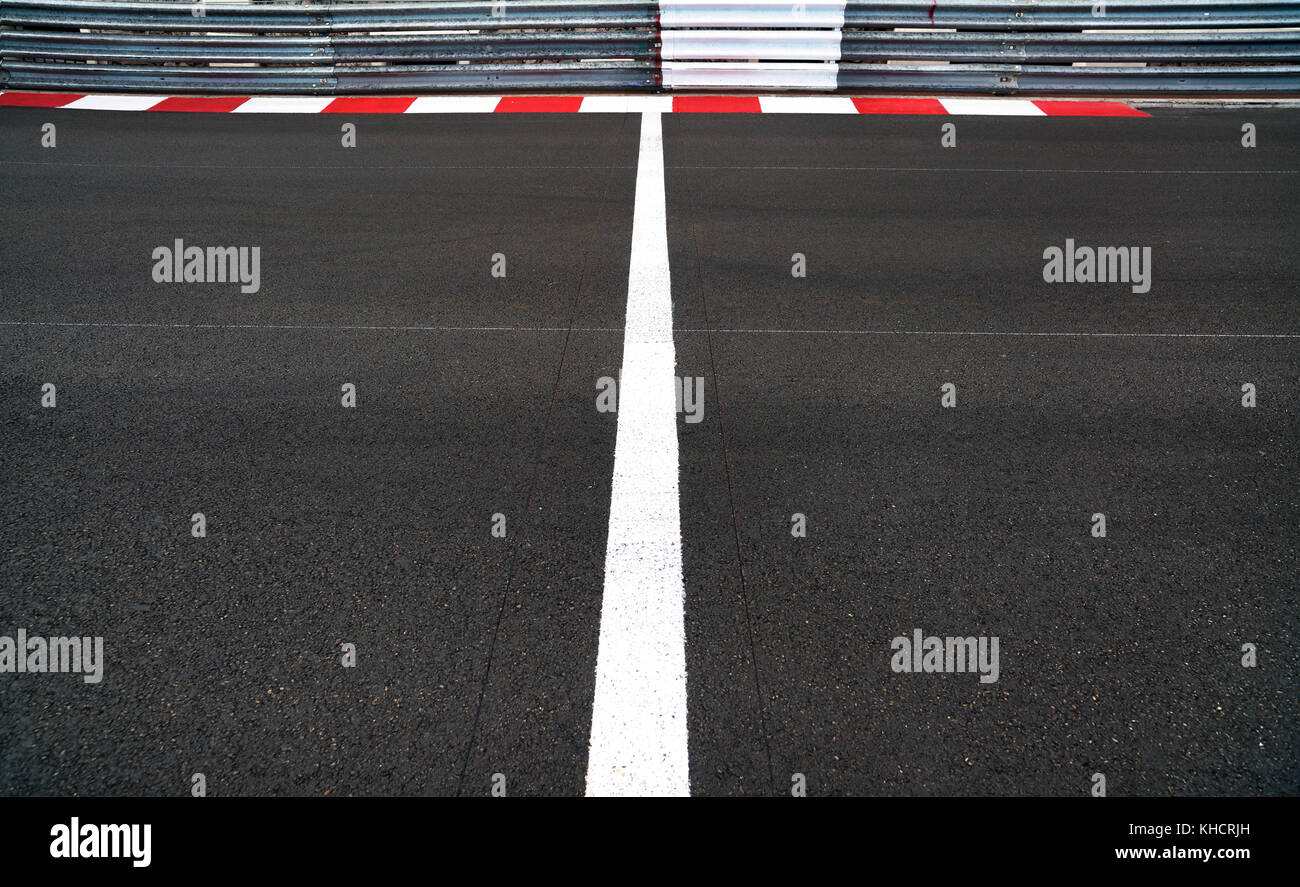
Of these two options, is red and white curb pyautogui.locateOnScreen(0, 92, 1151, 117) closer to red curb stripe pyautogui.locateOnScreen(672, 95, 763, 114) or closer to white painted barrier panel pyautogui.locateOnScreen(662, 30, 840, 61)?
red curb stripe pyautogui.locateOnScreen(672, 95, 763, 114)

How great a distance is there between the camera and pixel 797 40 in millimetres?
13375

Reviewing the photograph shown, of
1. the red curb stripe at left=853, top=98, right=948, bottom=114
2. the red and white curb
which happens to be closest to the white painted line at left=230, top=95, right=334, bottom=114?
the red and white curb

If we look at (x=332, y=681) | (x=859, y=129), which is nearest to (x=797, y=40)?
(x=859, y=129)

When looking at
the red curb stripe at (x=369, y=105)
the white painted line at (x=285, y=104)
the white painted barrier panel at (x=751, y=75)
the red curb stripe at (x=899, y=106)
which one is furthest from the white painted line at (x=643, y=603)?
the white painted line at (x=285, y=104)

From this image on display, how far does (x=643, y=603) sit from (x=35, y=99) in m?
14.4

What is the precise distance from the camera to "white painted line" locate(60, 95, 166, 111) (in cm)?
1262

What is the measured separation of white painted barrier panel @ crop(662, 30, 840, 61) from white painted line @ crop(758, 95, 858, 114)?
59 cm

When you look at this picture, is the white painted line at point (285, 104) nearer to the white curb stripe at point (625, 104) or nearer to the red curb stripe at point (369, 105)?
the red curb stripe at point (369, 105)

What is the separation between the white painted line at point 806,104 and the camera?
12445mm

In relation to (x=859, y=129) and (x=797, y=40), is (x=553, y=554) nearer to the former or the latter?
(x=859, y=129)

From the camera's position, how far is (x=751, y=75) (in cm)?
1355

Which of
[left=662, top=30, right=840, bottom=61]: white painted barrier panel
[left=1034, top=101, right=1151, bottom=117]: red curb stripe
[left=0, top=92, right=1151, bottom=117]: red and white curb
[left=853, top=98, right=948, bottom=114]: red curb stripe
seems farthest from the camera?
[left=662, top=30, right=840, bottom=61]: white painted barrier panel

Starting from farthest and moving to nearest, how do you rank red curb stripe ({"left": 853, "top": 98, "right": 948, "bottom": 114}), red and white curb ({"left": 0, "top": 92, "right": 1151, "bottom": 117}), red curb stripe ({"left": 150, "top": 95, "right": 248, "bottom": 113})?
1. red curb stripe ({"left": 150, "top": 95, "right": 248, "bottom": 113})
2. red and white curb ({"left": 0, "top": 92, "right": 1151, "bottom": 117})
3. red curb stripe ({"left": 853, "top": 98, "right": 948, "bottom": 114})
